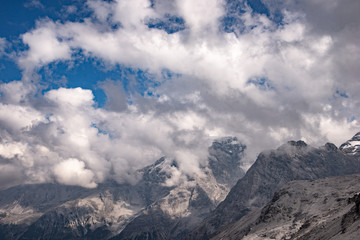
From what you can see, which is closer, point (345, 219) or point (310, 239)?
point (345, 219)

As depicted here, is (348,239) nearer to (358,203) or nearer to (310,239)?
(358,203)

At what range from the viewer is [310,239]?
184000 millimetres

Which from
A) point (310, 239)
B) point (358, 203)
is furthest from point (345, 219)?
point (310, 239)

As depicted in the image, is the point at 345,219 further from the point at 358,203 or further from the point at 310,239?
the point at 310,239

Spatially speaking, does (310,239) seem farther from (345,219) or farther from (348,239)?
(348,239)

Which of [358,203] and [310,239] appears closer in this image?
[358,203]

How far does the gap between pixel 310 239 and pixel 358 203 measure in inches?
1509

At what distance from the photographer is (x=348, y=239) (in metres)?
130

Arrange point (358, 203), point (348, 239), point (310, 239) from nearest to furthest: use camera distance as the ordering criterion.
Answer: point (348, 239)
point (358, 203)
point (310, 239)

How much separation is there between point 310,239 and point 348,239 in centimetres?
5764

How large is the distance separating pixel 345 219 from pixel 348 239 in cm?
3698

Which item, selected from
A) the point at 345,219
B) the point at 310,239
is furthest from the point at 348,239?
the point at 310,239

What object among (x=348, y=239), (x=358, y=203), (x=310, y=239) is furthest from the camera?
(x=310, y=239)

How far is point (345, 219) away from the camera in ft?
537
